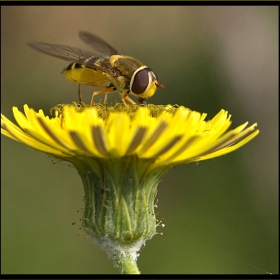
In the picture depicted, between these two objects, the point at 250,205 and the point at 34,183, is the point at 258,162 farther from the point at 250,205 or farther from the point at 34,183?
the point at 34,183

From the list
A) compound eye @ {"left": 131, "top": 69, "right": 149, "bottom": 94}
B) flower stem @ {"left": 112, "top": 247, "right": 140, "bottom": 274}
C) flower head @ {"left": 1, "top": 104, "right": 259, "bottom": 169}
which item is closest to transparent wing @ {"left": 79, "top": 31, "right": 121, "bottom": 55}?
compound eye @ {"left": 131, "top": 69, "right": 149, "bottom": 94}

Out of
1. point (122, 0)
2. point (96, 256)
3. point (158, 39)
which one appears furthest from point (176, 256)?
point (122, 0)

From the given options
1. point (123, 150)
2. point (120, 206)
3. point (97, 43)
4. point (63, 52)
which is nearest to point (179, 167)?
point (97, 43)

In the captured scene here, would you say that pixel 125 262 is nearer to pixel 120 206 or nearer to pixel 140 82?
pixel 120 206

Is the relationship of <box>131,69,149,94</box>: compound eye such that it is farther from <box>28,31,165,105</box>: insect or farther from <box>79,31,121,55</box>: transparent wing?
<box>79,31,121,55</box>: transparent wing

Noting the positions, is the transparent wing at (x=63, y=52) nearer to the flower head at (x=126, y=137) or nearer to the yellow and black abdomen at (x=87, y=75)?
the yellow and black abdomen at (x=87, y=75)

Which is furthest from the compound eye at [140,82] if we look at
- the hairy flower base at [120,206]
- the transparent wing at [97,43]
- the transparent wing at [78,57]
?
the transparent wing at [97,43]
